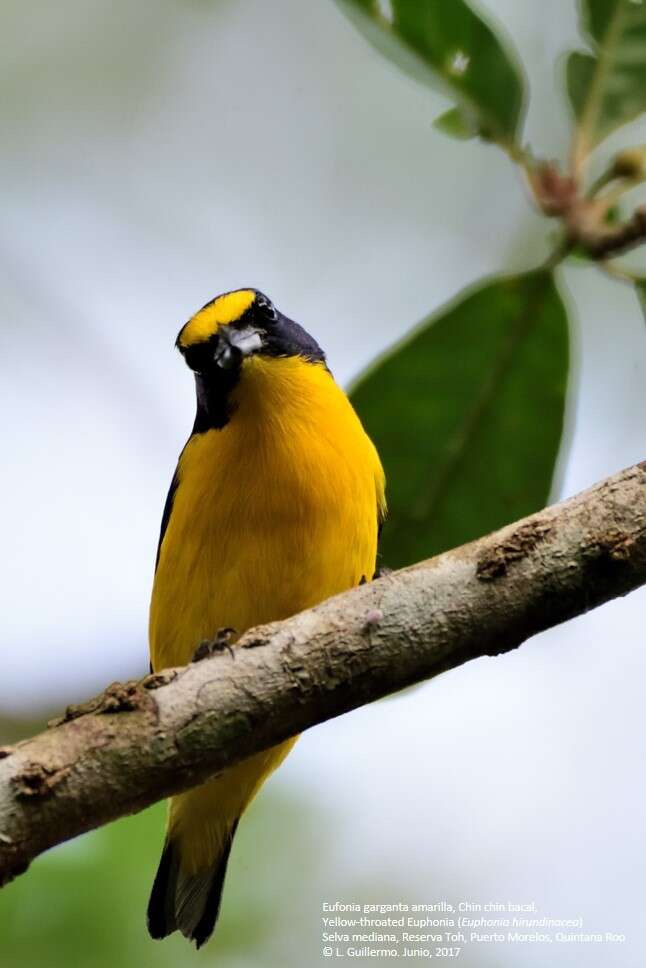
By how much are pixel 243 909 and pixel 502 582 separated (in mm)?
3670

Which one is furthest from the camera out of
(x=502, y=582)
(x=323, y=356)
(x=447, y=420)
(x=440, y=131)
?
(x=323, y=356)

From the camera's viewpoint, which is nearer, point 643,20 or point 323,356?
point 643,20

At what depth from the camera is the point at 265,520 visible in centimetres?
424

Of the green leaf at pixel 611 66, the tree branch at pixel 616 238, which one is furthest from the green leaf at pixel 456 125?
the tree branch at pixel 616 238

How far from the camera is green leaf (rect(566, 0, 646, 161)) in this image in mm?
3559

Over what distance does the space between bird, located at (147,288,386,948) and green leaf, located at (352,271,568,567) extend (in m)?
0.18

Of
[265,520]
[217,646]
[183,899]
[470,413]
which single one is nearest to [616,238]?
[470,413]

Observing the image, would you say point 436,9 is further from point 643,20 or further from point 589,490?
point 589,490

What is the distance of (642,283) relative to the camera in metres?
3.40

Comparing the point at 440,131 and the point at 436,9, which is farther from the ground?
the point at 436,9

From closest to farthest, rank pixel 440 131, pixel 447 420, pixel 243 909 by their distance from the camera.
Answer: pixel 440 131
pixel 447 420
pixel 243 909

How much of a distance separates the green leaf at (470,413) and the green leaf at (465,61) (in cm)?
50

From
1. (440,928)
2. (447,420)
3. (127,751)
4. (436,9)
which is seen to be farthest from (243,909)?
(436,9)

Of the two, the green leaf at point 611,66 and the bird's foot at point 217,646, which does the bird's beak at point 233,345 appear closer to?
the bird's foot at point 217,646
